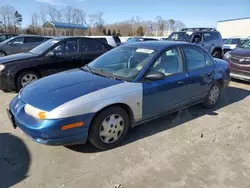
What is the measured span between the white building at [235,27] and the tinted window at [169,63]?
3229 cm

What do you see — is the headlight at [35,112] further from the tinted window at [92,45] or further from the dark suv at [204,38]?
the dark suv at [204,38]

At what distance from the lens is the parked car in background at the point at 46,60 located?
5496 millimetres

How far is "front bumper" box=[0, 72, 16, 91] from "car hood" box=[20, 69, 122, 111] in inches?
97.1

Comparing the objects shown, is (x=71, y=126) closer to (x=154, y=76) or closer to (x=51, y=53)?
(x=154, y=76)

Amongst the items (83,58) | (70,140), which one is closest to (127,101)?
(70,140)

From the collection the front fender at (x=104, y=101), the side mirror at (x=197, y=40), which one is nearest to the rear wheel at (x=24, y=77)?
the front fender at (x=104, y=101)

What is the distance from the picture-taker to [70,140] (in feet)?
9.18

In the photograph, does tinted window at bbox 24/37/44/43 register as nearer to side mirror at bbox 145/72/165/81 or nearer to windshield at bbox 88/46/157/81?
→ windshield at bbox 88/46/157/81

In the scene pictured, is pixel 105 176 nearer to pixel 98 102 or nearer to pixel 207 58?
pixel 98 102

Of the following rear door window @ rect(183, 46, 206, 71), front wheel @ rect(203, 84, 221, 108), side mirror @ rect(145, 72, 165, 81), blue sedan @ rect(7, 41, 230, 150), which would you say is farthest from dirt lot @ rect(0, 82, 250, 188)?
rear door window @ rect(183, 46, 206, 71)

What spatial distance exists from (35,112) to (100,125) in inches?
33.4

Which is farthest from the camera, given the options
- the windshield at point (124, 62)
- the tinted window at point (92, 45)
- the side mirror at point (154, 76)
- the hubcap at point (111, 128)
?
the tinted window at point (92, 45)

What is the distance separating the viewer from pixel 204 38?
1146 centimetres

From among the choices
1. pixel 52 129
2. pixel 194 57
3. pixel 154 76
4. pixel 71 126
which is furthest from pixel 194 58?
pixel 52 129
